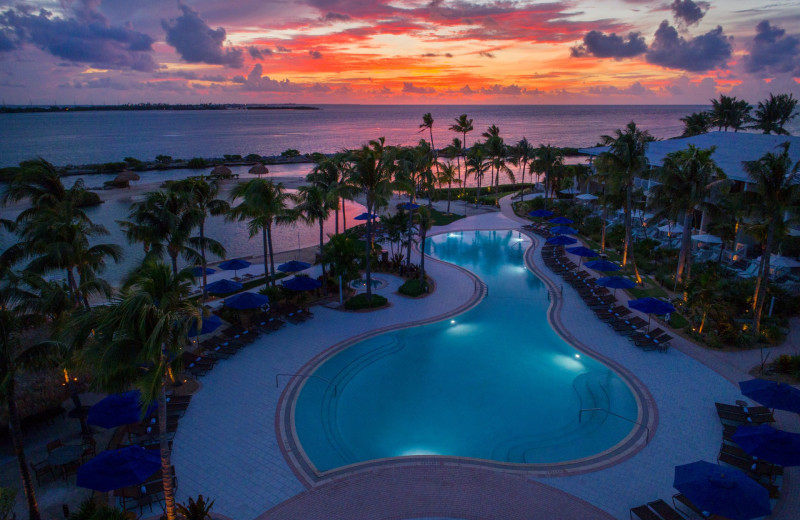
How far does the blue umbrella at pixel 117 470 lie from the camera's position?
10680 millimetres

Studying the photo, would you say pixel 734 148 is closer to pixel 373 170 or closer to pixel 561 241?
pixel 561 241

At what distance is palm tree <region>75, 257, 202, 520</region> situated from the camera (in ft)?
26.6

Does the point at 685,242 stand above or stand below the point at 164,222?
below

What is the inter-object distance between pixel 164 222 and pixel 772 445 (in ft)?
70.8

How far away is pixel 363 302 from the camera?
944 inches

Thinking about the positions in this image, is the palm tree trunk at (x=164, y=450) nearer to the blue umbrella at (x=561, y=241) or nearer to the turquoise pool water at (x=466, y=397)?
the turquoise pool water at (x=466, y=397)

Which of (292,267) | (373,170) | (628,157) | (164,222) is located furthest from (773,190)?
(164,222)

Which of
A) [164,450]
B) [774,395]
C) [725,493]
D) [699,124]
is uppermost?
[699,124]

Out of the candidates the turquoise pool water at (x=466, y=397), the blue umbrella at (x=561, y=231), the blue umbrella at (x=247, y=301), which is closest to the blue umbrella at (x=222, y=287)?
the blue umbrella at (x=247, y=301)

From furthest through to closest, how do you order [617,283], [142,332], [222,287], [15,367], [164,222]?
1. [617,283]
2. [222,287]
3. [164,222]
4. [15,367]
5. [142,332]

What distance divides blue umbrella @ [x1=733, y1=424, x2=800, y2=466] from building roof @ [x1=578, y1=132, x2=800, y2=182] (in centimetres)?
2027

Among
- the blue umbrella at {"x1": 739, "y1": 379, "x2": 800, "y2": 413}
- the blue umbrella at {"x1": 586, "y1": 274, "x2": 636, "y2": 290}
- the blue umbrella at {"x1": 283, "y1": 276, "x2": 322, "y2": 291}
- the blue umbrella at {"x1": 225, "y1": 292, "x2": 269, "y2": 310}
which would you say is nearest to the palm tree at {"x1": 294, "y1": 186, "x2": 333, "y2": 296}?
the blue umbrella at {"x1": 283, "y1": 276, "x2": 322, "y2": 291}

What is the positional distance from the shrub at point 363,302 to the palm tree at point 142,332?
48.2 ft

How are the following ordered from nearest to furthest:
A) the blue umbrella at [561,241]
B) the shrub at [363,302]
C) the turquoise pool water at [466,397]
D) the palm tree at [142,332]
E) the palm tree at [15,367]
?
1. the palm tree at [142,332]
2. the palm tree at [15,367]
3. the turquoise pool water at [466,397]
4. the shrub at [363,302]
5. the blue umbrella at [561,241]
